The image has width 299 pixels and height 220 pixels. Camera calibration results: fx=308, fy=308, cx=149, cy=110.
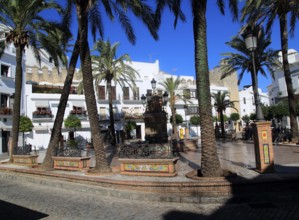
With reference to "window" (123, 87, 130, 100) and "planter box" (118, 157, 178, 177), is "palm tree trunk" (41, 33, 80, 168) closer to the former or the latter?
"planter box" (118, 157, 178, 177)

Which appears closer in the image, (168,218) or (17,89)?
(168,218)

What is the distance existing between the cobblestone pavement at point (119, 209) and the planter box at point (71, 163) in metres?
3.47

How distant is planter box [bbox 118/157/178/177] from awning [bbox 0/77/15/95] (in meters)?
24.8

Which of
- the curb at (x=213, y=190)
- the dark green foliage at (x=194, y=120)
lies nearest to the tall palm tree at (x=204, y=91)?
the curb at (x=213, y=190)

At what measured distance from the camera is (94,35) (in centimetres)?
1702

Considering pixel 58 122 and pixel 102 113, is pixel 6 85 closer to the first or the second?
pixel 102 113

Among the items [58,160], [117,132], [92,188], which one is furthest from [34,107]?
[92,188]

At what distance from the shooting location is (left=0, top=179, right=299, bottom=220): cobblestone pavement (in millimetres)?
6895

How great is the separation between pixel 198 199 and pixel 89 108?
6008mm

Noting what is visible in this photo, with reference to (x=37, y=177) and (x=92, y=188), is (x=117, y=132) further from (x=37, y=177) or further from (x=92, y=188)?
(x=92, y=188)

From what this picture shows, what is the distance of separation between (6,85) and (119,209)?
28.3m

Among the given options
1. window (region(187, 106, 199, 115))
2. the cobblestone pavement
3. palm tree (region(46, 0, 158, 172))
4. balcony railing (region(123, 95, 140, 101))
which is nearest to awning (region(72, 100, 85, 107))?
balcony railing (region(123, 95, 140, 101))

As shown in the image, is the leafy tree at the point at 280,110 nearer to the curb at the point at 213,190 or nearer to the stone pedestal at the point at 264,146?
the stone pedestal at the point at 264,146

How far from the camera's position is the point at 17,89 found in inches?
706
